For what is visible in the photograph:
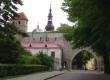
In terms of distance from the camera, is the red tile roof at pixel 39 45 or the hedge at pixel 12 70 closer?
the hedge at pixel 12 70

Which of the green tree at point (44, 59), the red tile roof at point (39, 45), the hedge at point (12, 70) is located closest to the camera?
the hedge at point (12, 70)

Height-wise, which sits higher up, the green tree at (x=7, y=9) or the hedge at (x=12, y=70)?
the green tree at (x=7, y=9)

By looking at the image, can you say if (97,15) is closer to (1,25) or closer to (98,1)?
(98,1)

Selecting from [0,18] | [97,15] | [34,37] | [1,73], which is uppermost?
[34,37]

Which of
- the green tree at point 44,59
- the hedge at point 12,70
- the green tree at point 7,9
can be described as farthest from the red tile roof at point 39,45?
the green tree at point 7,9

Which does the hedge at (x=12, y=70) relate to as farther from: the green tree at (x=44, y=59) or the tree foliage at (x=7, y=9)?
the green tree at (x=44, y=59)

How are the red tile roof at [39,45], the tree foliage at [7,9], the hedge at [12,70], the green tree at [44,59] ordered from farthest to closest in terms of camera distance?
the red tile roof at [39,45] → the green tree at [44,59] → the hedge at [12,70] → the tree foliage at [7,9]

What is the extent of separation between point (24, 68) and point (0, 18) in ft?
51.7

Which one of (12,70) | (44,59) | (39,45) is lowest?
(12,70)

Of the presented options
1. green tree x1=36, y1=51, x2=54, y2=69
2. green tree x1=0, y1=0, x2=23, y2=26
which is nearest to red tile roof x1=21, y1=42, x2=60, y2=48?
green tree x1=36, y1=51, x2=54, y2=69

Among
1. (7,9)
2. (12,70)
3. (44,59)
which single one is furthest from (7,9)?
(44,59)

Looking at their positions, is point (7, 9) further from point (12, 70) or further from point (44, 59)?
point (44, 59)

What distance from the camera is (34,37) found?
107125 millimetres

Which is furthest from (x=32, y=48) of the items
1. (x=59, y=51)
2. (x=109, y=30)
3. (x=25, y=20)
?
(x=109, y=30)
